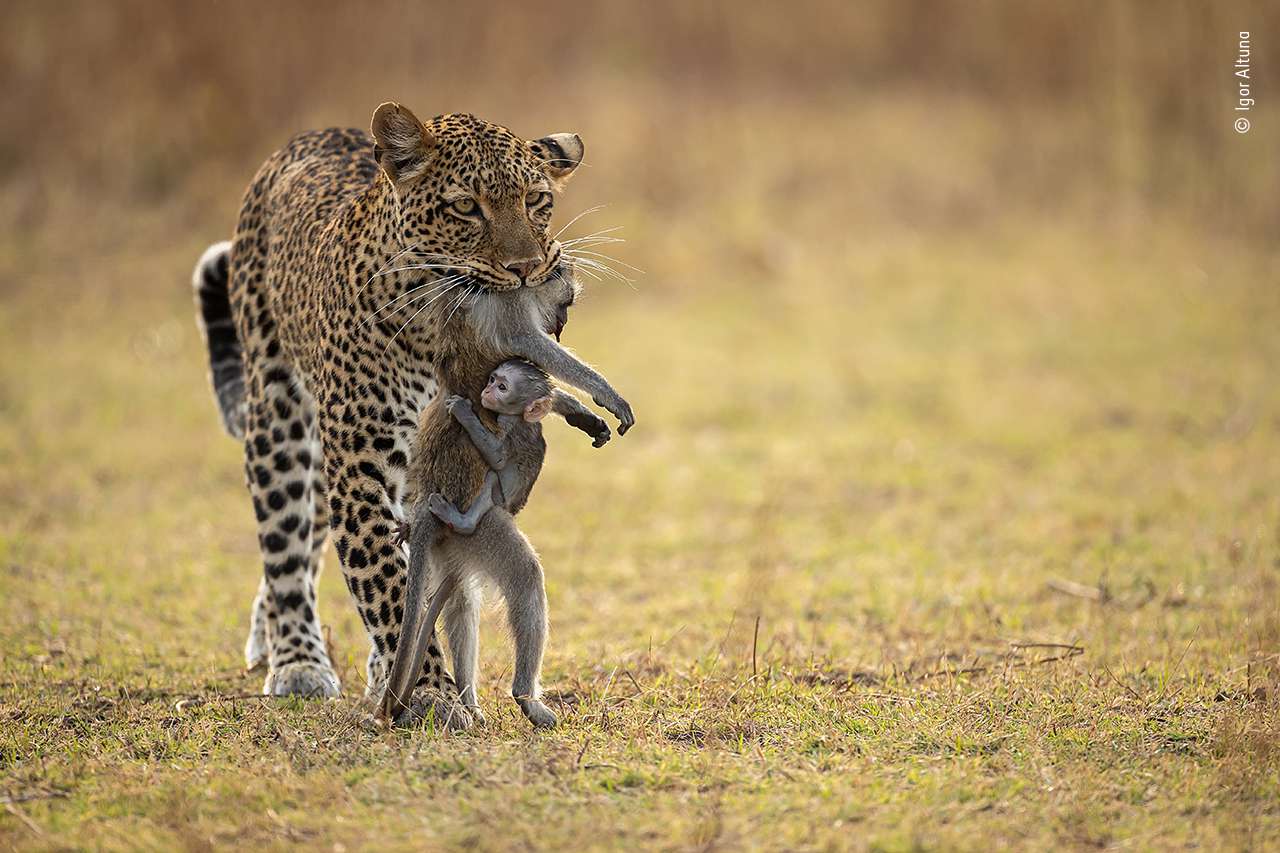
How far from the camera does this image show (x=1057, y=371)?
13.8 meters

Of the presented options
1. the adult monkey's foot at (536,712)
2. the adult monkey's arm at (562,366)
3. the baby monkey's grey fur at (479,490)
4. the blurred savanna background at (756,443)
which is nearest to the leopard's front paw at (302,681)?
the blurred savanna background at (756,443)

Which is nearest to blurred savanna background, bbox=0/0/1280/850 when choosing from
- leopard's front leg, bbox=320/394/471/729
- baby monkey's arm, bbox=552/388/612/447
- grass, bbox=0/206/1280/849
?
grass, bbox=0/206/1280/849

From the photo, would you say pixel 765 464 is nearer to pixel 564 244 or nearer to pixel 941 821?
pixel 564 244

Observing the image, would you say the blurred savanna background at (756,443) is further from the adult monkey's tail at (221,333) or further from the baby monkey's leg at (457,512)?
the adult monkey's tail at (221,333)

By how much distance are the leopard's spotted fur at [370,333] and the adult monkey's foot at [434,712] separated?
0.01m

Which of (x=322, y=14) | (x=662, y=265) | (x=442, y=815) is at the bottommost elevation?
(x=442, y=815)

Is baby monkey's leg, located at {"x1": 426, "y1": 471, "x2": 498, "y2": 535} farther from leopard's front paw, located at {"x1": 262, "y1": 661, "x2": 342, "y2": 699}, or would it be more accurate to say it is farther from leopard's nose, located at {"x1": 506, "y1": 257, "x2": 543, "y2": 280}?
leopard's front paw, located at {"x1": 262, "y1": 661, "x2": 342, "y2": 699}

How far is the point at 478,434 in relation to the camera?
546cm

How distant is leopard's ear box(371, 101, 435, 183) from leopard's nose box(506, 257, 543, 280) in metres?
0.55

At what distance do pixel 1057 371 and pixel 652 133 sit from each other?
6784 millimetres

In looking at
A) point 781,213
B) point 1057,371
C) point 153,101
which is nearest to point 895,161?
point 781,213

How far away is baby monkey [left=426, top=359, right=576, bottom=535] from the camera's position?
5395 millimetres

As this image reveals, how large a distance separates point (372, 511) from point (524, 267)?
1083mm

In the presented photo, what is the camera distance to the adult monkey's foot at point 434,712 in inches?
218
